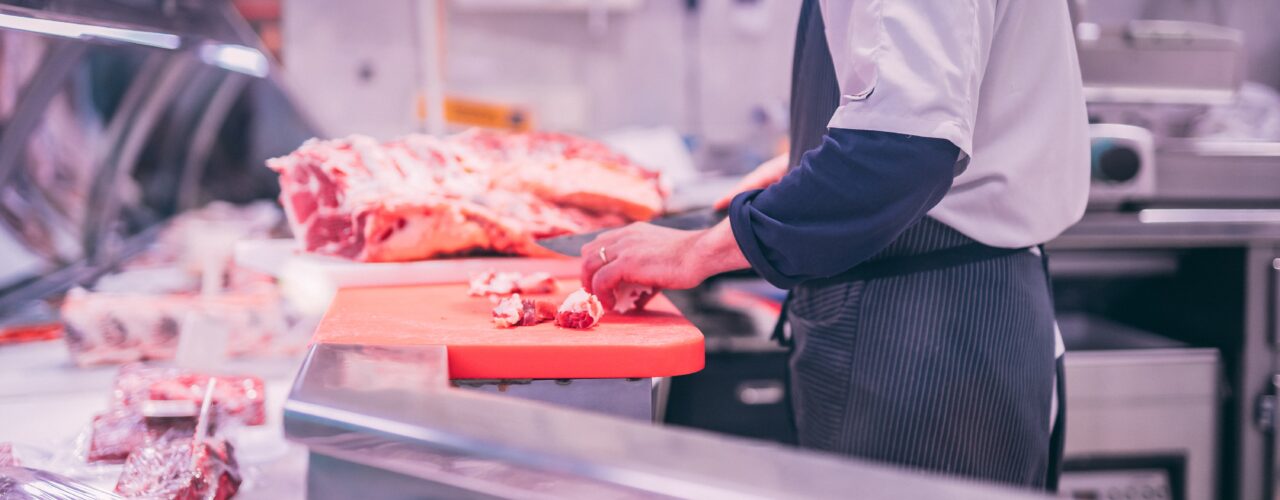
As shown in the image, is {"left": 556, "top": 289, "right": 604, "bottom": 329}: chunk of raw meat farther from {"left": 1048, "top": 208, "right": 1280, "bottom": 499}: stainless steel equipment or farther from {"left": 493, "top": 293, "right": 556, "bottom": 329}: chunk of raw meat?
{"left": 1048, "top": 208, "right": 1280, "bottom": 499}: stainless steel equipment

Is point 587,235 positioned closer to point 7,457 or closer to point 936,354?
point 936,354

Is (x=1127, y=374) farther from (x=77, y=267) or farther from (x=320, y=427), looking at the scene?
(x=77, y=267)

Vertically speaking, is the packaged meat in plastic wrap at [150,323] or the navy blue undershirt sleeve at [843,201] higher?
the navy blue undershirt sleeve at [843,201]

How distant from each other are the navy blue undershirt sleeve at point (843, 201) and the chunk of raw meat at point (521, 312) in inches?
10.2

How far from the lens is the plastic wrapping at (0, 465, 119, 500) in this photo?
86cm

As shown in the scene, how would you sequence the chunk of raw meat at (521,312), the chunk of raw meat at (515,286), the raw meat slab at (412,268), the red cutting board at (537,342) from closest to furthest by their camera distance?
the red cutting board at (537,342) → the chunk of raw meat at (521,312) → the chunk of raw meat at (515,286) → the raw meat slab at (412,268)

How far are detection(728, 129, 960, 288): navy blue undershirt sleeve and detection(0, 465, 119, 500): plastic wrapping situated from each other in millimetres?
713

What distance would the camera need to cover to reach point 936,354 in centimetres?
118

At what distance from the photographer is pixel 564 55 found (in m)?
4.15

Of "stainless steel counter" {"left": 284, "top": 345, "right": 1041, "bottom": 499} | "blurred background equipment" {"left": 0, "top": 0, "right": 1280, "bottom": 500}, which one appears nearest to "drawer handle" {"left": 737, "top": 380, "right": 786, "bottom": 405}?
"blurred background equipment" {"left": 0, "top": 0, "right": 1280, "bottom": 500}

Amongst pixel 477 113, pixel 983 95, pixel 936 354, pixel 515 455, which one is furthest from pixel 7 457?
pixel 477 113

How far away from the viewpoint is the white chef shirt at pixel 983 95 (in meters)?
0.93

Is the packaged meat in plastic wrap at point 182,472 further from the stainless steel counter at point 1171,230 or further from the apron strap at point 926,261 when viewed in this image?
the stainless steel counter at point 1171,230

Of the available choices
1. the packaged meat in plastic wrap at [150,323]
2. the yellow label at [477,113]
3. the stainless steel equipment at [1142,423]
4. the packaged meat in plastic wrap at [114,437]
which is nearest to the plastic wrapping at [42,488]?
the packaged meat in plastic wrap at [114,437]
